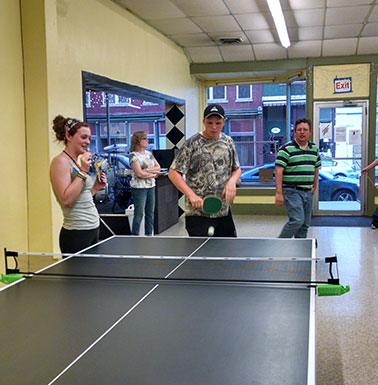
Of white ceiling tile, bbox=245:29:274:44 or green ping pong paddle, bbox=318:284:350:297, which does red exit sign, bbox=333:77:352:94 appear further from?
green ping pong paddle, bbox=318:284:350:297

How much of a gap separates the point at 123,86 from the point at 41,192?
2054mm

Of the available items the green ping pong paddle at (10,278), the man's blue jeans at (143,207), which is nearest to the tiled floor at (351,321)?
the green ping pong paddle at (10,278)

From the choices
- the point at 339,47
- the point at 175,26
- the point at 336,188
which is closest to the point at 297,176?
the point at 175,26

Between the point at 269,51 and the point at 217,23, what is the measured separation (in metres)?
1.83

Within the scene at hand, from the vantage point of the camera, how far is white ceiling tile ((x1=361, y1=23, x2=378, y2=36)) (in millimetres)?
6637

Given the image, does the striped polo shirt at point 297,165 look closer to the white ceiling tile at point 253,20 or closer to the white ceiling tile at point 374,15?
the white ceiling tile at point 253,20

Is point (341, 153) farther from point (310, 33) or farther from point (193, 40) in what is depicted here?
point (193, 40)

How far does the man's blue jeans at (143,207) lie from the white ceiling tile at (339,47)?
381cm

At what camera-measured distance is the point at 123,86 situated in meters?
5.61

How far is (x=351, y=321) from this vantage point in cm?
339

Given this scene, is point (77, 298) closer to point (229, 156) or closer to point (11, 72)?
point (229, 156)

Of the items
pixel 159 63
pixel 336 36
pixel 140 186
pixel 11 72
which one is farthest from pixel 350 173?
pixel 11 72

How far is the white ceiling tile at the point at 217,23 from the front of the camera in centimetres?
609

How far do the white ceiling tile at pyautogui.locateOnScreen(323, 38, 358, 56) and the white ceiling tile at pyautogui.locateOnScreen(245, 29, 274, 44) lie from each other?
0.93 meters
